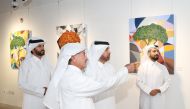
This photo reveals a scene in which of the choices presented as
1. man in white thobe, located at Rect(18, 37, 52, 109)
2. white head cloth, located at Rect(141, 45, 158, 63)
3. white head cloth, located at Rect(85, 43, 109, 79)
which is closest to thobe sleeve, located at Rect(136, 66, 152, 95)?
white head cloth, located at Rect(141, 45, 158, 63)

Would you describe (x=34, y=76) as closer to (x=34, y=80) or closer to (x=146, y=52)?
(x=34, y=80)

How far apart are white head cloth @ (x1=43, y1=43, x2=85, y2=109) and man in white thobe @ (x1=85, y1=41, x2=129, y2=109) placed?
0.98 meters

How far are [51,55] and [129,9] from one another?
2.71 m

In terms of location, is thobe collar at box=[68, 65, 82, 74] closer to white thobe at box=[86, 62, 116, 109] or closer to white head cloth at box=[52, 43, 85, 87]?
white head cloth at box=[52, 43, 85, 87]

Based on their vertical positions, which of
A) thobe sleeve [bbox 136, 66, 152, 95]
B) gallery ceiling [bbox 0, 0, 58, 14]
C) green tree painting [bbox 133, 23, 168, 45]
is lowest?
thobe sleeve [bbox 136, 66, 152, 95]

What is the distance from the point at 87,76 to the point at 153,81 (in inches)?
56.1

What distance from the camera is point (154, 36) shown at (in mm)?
5281

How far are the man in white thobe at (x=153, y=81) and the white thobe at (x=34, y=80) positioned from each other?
1.74 meters

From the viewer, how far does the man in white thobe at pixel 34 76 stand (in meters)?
4.71

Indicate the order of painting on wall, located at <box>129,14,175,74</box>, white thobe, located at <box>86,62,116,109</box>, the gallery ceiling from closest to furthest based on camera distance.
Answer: white thobe, located at <box>86,62,116,109</box> → painting on wall, located at <box>129,14,175,74</box> → the gallery ceiling

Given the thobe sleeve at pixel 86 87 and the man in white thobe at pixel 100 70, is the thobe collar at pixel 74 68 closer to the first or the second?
the thobe sleeve at pixel 86 87

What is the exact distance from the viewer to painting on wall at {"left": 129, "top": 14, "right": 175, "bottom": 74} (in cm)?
507

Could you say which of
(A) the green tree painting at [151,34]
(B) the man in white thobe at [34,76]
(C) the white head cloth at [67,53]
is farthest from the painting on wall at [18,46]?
(C) the white head cloth at [67,53]

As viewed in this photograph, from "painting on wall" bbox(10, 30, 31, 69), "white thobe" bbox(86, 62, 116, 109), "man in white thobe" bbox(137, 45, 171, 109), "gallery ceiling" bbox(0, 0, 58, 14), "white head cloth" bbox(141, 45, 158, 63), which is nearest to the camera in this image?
"white thobe" bbox(86, 62, 116, 109)
